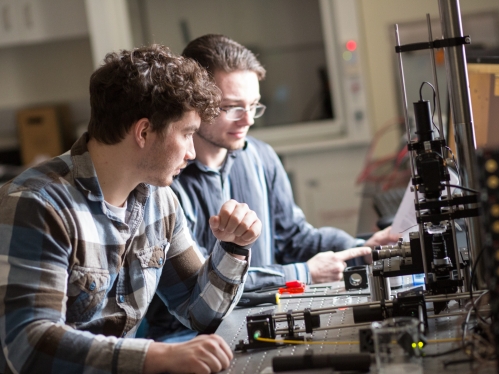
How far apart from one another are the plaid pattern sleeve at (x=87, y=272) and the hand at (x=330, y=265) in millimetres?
327

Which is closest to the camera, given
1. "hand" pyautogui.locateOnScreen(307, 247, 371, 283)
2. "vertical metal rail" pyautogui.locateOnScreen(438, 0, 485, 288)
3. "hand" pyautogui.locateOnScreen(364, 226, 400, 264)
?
"vertical metal rail" pyautogui.locateOnScreen(438, 0, 485, 288)

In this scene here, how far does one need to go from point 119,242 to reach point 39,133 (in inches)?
142

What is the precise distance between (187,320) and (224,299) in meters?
0.14

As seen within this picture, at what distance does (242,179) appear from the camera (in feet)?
7.29

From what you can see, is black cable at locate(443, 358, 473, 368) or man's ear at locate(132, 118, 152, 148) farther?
man's ear at locate(132, 118, 152, 148)

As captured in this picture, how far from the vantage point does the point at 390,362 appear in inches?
43.4

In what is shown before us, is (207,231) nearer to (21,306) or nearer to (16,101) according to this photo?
(21,306)

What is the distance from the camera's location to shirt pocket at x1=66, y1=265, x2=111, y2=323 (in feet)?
4.50

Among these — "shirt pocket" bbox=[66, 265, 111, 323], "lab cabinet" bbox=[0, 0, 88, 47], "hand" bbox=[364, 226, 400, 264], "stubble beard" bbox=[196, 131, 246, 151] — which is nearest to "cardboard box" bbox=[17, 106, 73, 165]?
"lab cabinet" bbox=[0, 0, 88, 47]

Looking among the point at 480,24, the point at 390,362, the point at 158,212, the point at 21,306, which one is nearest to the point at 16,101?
the point at 480,24

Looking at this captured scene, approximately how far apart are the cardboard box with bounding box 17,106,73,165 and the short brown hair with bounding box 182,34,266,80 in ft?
9.35

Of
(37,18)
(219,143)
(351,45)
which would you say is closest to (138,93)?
(219,143)

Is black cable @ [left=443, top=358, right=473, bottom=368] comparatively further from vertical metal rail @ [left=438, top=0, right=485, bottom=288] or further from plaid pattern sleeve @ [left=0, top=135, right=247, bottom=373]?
plaid pattern sleeve @ [left=0, top=135, right=247, bottom=373]

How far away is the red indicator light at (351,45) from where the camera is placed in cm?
445
